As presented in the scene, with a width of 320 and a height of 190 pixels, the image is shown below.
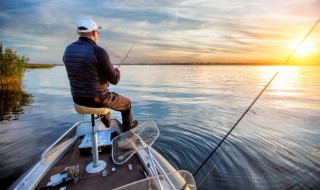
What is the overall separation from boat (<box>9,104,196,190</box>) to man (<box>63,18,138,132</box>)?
63 cm

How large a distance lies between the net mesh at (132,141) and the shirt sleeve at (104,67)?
66.6 inches

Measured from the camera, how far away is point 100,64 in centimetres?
318

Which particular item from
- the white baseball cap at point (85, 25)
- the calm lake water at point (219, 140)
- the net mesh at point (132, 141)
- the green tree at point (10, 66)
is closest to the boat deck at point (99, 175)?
the net mesh at point (132, 141)

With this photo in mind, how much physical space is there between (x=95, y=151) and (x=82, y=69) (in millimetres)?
1825

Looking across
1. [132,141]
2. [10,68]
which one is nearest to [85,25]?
[132,141]

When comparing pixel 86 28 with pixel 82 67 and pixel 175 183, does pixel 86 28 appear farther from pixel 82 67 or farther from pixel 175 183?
pixel 175 183

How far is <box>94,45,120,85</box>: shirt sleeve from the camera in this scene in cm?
312

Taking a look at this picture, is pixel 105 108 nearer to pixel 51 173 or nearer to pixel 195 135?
pixel 51 173

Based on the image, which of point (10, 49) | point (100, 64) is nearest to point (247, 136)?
point (100, 64)

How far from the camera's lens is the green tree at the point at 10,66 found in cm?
2597

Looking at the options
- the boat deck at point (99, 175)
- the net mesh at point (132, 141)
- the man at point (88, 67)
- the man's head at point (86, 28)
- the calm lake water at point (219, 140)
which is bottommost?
the calm lake water at point (219, 140)

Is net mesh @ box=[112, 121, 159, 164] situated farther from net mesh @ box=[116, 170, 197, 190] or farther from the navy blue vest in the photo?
the navy blue vest

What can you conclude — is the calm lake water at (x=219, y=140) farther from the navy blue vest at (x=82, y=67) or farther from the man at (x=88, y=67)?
the navy blue vest at (x=82, y=67)

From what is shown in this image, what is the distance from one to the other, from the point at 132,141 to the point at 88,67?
226cm
